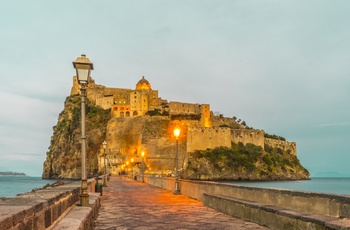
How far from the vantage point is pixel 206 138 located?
288 feet

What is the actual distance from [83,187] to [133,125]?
292 ft

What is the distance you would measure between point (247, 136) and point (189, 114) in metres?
20.2

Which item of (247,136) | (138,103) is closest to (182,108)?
(138,103)

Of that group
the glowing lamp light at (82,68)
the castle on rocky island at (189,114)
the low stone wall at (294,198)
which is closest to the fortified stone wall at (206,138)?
the castle on rocky island at (189,114)

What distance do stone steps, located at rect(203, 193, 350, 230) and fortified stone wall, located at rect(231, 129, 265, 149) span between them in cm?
8538

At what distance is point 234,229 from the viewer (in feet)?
24.8

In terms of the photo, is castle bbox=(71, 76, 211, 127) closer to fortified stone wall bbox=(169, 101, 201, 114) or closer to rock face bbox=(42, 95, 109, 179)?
fortified stone wall bbox=(169, 101, 201, 114)

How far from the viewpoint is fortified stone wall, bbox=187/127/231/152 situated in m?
86.9

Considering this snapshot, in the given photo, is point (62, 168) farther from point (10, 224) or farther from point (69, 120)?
point (10, 224)

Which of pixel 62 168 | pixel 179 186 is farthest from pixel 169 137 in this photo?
pixel 179 186

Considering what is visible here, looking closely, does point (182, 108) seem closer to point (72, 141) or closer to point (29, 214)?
point (72, 141)

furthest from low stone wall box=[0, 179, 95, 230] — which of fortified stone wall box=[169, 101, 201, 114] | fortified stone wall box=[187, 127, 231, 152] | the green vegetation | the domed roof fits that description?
the domed roof

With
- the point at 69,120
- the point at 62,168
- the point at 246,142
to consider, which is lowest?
the point at 62,168

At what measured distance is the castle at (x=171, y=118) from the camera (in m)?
87.9
